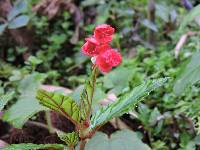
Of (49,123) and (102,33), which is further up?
(102,33)

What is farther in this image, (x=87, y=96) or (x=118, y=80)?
(x=118, y=80)

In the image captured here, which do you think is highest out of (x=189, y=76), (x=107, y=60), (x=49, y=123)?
(x=107, y=60)

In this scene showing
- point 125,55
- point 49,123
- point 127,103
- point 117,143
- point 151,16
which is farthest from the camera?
point 151,16

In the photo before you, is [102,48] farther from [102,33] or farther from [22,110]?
[22,110]

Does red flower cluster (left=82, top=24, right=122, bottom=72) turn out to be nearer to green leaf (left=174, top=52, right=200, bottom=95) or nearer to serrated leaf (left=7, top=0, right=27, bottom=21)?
green leaf (left=174, top=52, right=200, bottom=95)

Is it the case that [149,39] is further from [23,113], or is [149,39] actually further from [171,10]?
[23,113]

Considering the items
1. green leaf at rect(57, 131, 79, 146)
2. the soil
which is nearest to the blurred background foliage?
the soil

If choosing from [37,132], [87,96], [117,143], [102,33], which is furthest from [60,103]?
[37,132]

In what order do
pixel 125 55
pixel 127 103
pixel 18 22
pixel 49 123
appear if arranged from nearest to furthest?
pixel 127 103 → pixel 49 123 → pixel 18 22 → pixel 125 55
